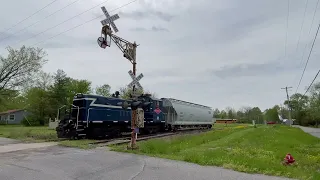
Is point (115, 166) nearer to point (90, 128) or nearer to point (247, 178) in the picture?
point (247, 178)

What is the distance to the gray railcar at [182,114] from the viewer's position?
33.3m

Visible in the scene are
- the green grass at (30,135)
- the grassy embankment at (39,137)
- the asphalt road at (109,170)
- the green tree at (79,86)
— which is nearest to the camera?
the asphalt road at (109,170)

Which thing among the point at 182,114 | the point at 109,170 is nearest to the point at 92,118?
the point at 109,170

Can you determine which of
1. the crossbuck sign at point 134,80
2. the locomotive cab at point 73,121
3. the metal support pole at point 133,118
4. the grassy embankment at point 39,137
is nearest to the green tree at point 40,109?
the grassy embankment at point 39,137

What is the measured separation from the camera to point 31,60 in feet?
144

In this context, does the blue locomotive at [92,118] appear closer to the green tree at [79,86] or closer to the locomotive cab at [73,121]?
Answer: the locomotive cab at [73,121]

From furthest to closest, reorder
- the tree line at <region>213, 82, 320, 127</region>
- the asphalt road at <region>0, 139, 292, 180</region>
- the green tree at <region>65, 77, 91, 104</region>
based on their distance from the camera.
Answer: the tree line at <region>213, 82, 320, 127</region>
the green tree at <region>65, 77, 91, 104</region>
the asphalt road at <region>0, 139, 292, 180</region>

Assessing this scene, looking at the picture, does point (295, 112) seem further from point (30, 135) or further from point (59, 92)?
point (30, 135)

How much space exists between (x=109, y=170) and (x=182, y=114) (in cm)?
2620

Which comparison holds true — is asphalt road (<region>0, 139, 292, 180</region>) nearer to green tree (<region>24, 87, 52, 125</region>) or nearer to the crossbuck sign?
the crossbuck sign

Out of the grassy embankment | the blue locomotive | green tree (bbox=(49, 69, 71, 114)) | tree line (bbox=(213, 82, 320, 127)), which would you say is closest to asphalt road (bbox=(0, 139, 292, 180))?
the grassy embankment

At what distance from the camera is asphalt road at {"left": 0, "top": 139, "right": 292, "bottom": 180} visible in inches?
339

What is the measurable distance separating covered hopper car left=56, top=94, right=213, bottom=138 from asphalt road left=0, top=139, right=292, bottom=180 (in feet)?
13.7

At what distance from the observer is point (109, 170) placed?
963 centimetres
